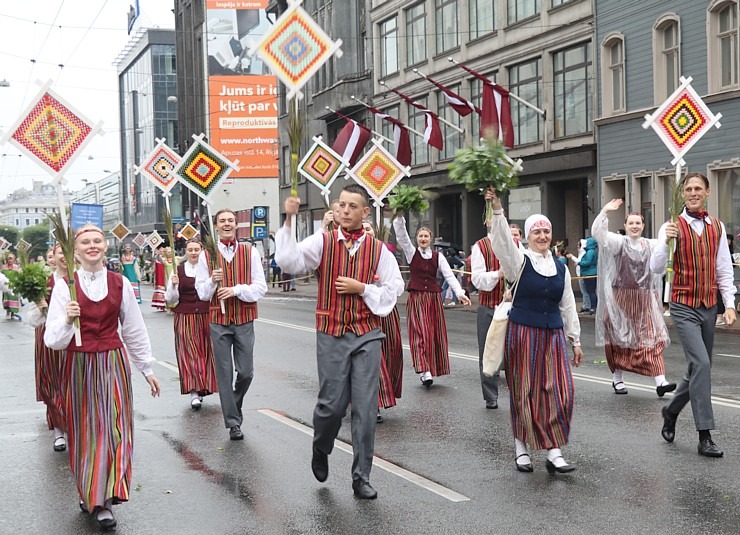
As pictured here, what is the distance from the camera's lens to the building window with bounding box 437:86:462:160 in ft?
128

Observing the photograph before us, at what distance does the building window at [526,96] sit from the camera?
33.6 m

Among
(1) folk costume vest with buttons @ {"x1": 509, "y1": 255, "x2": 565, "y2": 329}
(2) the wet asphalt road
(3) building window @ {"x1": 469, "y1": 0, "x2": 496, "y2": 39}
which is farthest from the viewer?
(3) building window @ {"x1": 469, "y1": 0, "x2": 496, "y2": 39}

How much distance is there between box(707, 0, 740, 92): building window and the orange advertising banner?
139ft

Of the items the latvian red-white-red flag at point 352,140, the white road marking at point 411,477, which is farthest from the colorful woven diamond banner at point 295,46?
the latvian red-white-red flag at point 352,140

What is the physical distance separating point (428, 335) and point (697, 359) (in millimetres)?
4575

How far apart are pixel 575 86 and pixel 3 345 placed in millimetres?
18146

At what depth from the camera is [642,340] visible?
11406mm


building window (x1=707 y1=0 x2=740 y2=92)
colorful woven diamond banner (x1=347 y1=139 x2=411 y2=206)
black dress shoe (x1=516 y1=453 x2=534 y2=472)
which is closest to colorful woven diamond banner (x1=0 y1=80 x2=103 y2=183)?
black dress shoe (x1=516 y1=453 x2=534 y2=472)

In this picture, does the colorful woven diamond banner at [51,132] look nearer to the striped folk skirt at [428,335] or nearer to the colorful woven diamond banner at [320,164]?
the striped folk skirt at [428,335]

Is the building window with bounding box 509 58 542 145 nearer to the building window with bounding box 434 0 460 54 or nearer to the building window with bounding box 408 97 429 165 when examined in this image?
the building window with bounding box 434 0 460 54

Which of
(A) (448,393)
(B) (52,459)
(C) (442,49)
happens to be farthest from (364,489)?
(C) (442,49)

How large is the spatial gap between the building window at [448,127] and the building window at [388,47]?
4921 millimetres

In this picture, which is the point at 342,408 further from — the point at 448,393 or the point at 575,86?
the point at 575,86

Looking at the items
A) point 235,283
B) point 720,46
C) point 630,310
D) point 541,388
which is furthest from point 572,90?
point 541,388
